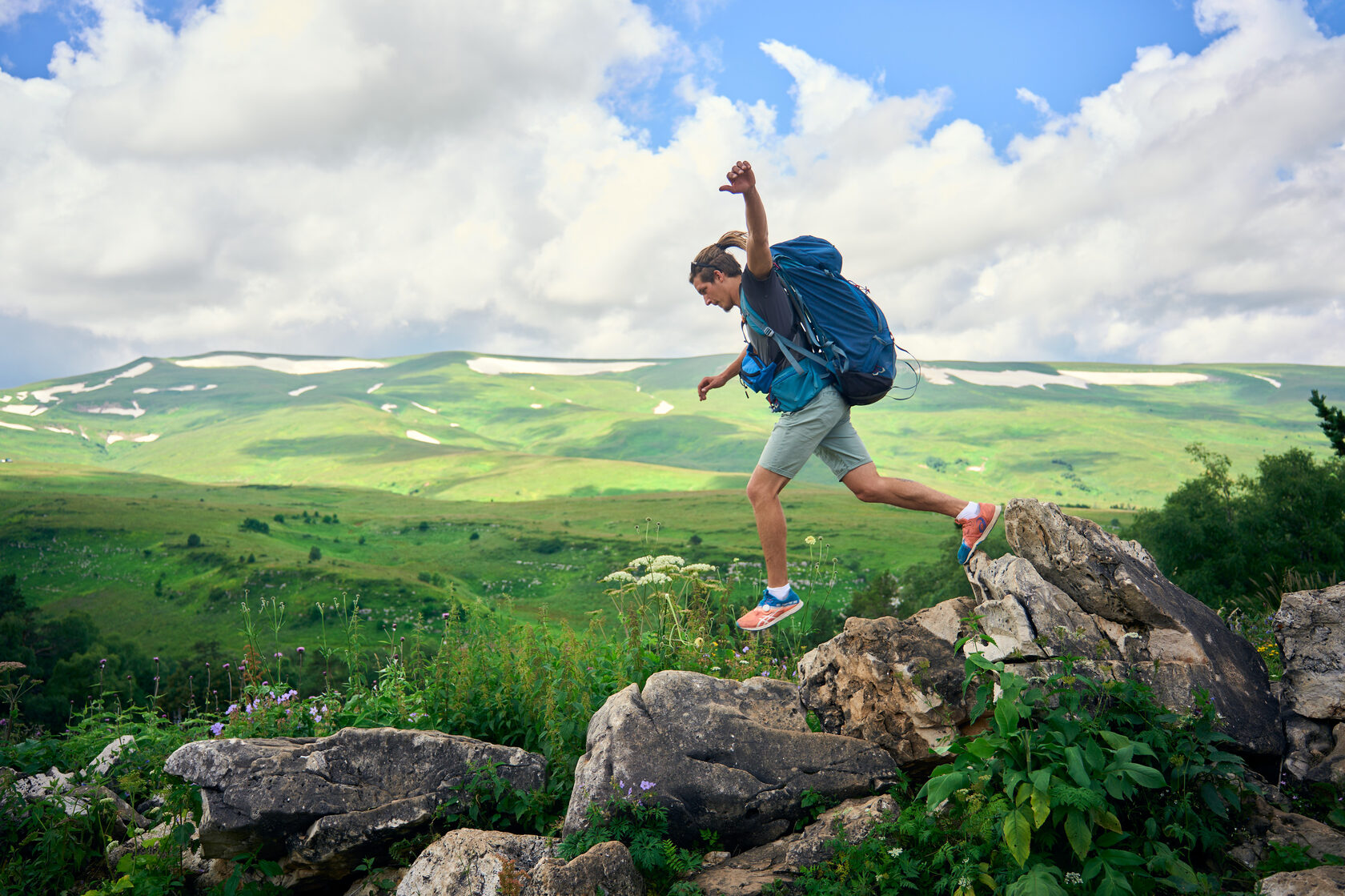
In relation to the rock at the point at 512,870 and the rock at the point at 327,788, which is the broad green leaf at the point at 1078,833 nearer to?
the rock at the point at 512,870

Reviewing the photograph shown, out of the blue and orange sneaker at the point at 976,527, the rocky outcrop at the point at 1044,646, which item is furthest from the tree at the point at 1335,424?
the blue and orange sneaker at the point at 976,527

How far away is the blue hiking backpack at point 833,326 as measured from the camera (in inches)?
291

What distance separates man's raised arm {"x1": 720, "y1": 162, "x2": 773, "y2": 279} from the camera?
6.33 m

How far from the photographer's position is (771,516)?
7.73 meters

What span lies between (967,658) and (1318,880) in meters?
2.23

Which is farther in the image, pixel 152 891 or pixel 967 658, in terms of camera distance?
pixel 152 891

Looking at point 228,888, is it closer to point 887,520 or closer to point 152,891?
point 152,891

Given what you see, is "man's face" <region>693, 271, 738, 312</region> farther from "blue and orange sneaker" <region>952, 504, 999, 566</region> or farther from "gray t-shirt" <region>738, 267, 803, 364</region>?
Answer: "blue and orange sneaker" <region>952, 504, 999, 566</region>

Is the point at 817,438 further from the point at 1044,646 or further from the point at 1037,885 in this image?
the point at 1037,885

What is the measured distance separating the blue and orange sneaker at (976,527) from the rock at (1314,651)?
259 cm

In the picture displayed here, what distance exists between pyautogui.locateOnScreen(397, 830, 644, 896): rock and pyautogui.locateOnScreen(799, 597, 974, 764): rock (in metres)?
2.48

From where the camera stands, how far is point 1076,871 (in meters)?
4.80

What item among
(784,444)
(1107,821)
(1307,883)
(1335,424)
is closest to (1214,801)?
(1307,883)

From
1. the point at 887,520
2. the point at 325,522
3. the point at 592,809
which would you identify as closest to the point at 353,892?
the point at 592,809
